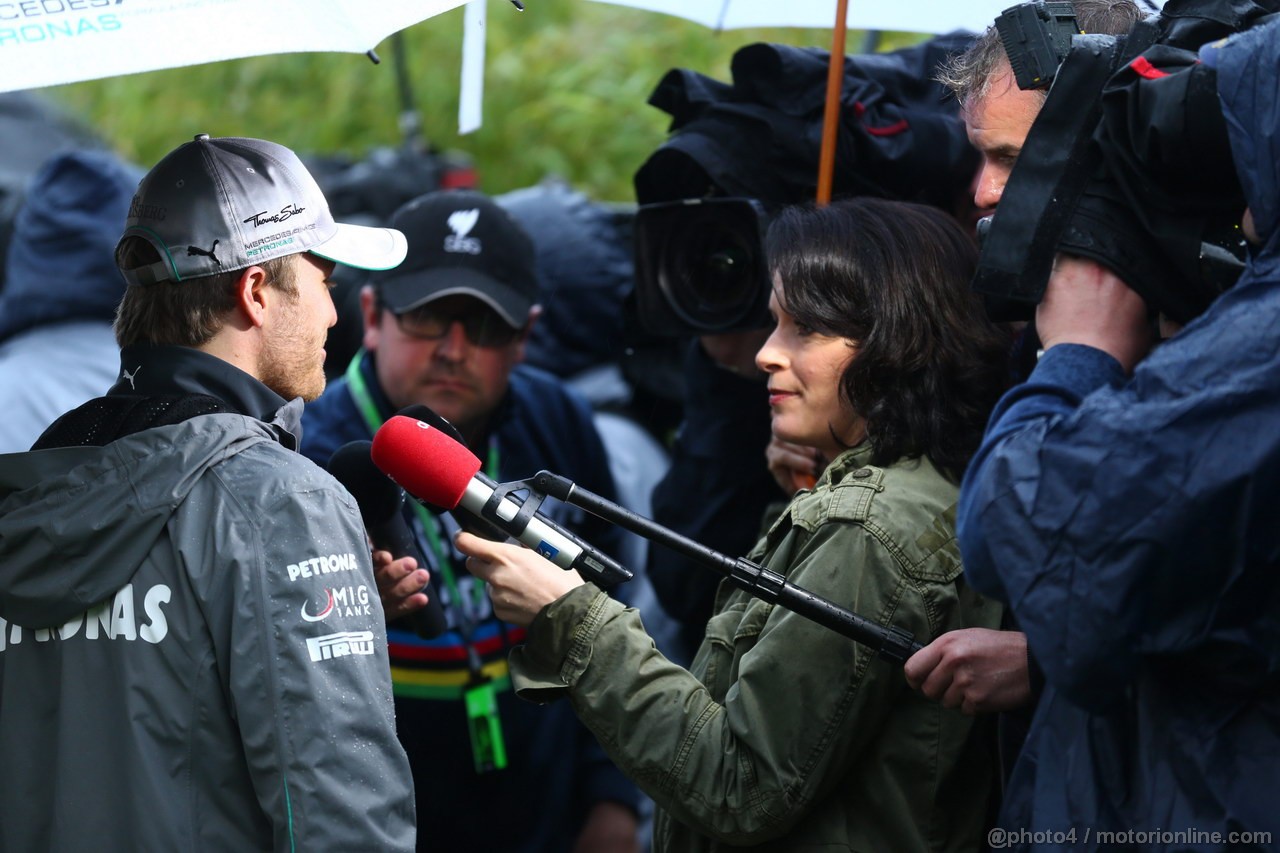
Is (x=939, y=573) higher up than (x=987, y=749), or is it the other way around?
(x=939, y=573)

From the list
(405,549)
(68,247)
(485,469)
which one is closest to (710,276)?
(485,469)

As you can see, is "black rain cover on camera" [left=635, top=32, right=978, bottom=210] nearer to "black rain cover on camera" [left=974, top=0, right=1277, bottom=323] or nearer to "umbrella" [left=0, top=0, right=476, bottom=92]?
"umbrella" [left=0, top=0, right=476, bottom=92]

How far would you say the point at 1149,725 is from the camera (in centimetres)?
171

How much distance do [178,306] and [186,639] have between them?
0.52 metres

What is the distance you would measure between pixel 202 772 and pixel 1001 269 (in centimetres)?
125

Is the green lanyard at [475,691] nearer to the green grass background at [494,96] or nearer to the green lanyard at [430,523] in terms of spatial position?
the green lanyard at [430,523]

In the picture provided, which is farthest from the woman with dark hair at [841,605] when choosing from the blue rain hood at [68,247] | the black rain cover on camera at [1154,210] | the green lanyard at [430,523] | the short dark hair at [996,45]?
the blue rain hood at [68,247]

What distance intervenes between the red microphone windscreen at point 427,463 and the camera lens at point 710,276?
1.01 meters

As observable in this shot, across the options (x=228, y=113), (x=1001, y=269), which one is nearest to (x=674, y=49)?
(x=228, y=113)

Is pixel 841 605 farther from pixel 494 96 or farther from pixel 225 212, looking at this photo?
pixel 494 96

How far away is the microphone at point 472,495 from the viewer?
2211 mm

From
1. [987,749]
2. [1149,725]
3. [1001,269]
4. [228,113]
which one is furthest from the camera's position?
[228,113]

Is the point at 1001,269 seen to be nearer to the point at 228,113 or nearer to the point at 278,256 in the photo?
the point at 278,256

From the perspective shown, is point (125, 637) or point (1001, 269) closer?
point (1001, 269)
